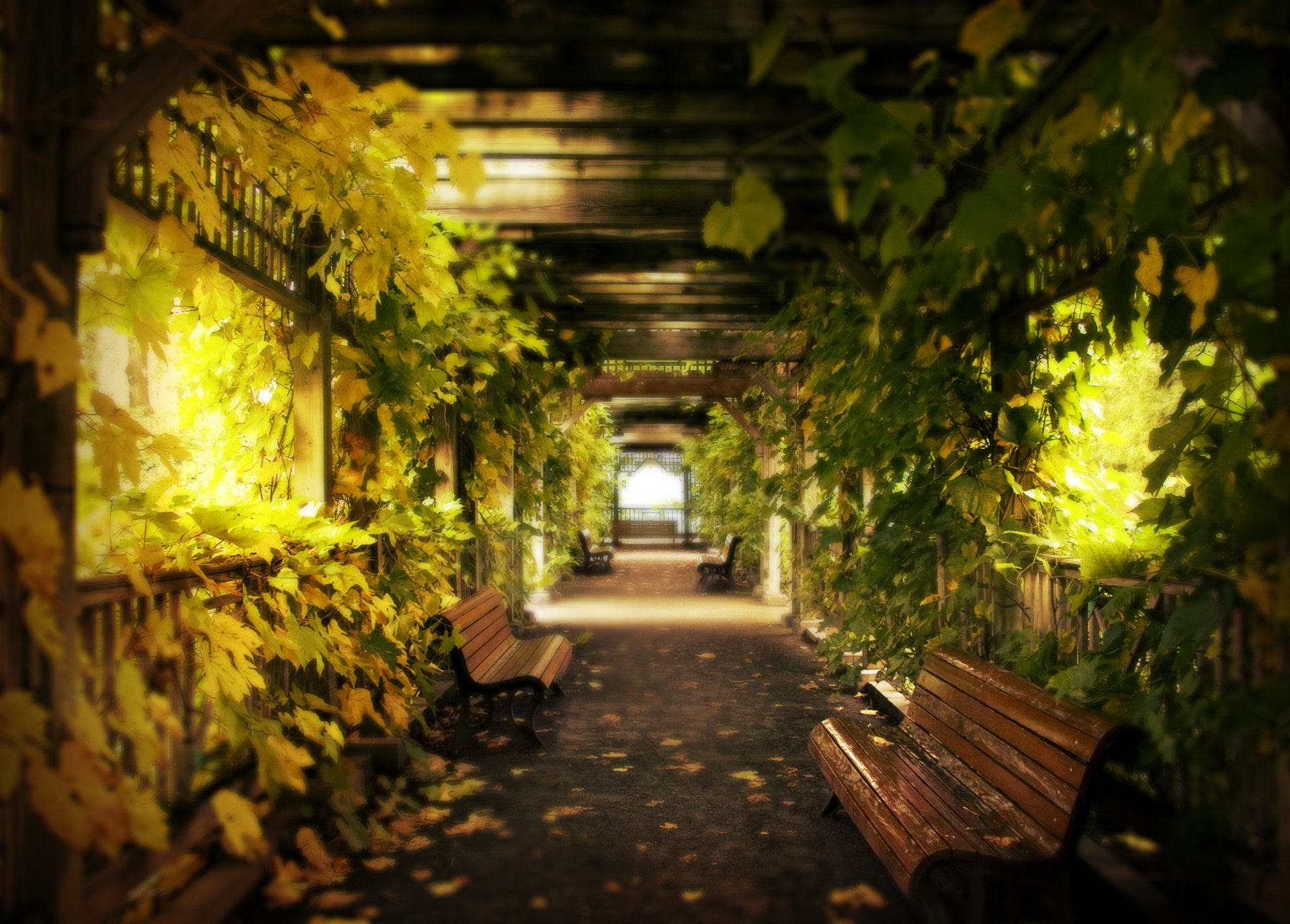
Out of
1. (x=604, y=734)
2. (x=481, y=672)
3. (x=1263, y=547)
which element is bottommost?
(x=604, y=734)

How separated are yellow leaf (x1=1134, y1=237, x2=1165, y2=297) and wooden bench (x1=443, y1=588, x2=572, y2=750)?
338 centimetres

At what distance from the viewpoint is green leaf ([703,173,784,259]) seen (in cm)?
169

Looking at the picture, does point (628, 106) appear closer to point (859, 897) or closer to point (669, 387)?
point (859, 897)

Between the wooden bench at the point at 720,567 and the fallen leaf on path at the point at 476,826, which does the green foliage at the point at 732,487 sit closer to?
the wooden bench at the point at 720,567

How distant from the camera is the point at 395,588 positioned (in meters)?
3.96

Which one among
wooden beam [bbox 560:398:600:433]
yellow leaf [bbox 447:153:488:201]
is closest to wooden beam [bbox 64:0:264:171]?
yellow leaf [bbox 447:153:488:201]

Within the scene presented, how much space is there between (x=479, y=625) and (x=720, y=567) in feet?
27.3

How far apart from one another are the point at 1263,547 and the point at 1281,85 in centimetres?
92

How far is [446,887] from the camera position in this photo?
2832mm

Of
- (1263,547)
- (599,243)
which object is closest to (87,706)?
(1263,547)

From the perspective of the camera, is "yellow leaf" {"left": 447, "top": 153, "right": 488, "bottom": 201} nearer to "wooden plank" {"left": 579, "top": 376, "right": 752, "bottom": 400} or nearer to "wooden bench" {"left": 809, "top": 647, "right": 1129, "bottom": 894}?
"wooden bench" {"left": 809, "top": 647, "right": 1129, "bottom": 894}

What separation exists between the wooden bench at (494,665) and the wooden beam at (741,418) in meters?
5.73

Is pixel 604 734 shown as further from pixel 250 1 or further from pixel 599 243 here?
pixel 250 1

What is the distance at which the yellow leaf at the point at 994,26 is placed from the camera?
161 cm
